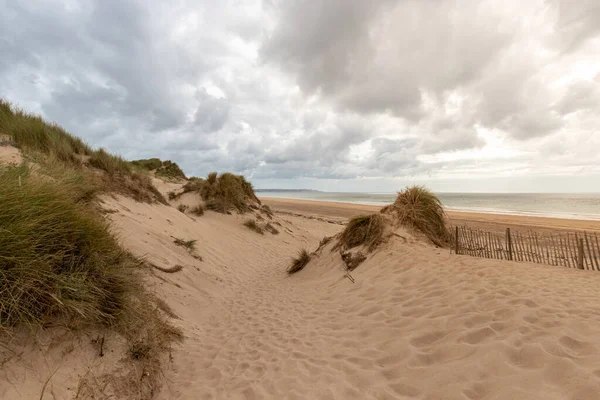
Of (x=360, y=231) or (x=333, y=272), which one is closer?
(x=333, y=272)

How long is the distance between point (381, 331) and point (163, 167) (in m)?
21.8

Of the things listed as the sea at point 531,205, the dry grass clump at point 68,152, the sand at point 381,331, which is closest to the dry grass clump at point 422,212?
the sand at point 381,331

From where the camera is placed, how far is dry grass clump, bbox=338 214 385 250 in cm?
766

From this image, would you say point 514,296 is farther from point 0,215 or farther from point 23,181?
point 23,181

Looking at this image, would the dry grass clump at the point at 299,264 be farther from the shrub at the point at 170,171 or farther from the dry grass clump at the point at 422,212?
the shrub at the point at 170,171

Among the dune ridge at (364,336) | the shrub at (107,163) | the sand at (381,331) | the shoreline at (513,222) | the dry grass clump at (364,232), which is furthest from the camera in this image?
the shoreline at (513,222)

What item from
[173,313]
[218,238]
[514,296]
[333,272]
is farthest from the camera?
[218,238]

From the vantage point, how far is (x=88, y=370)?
2367mm

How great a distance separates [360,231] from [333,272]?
1472mm

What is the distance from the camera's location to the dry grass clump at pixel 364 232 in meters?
7.66

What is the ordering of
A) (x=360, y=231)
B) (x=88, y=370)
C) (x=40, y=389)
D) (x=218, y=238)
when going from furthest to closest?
1. (x=218, y=238)
2. (x=360, y=231)
3. (x=88, y=370)
4. (x=40, y=389)

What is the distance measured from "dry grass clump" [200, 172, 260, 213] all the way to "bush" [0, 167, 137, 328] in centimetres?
1056

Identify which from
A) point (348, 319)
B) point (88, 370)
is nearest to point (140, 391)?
point (88, 370)

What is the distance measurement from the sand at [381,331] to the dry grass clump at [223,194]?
662 cm
